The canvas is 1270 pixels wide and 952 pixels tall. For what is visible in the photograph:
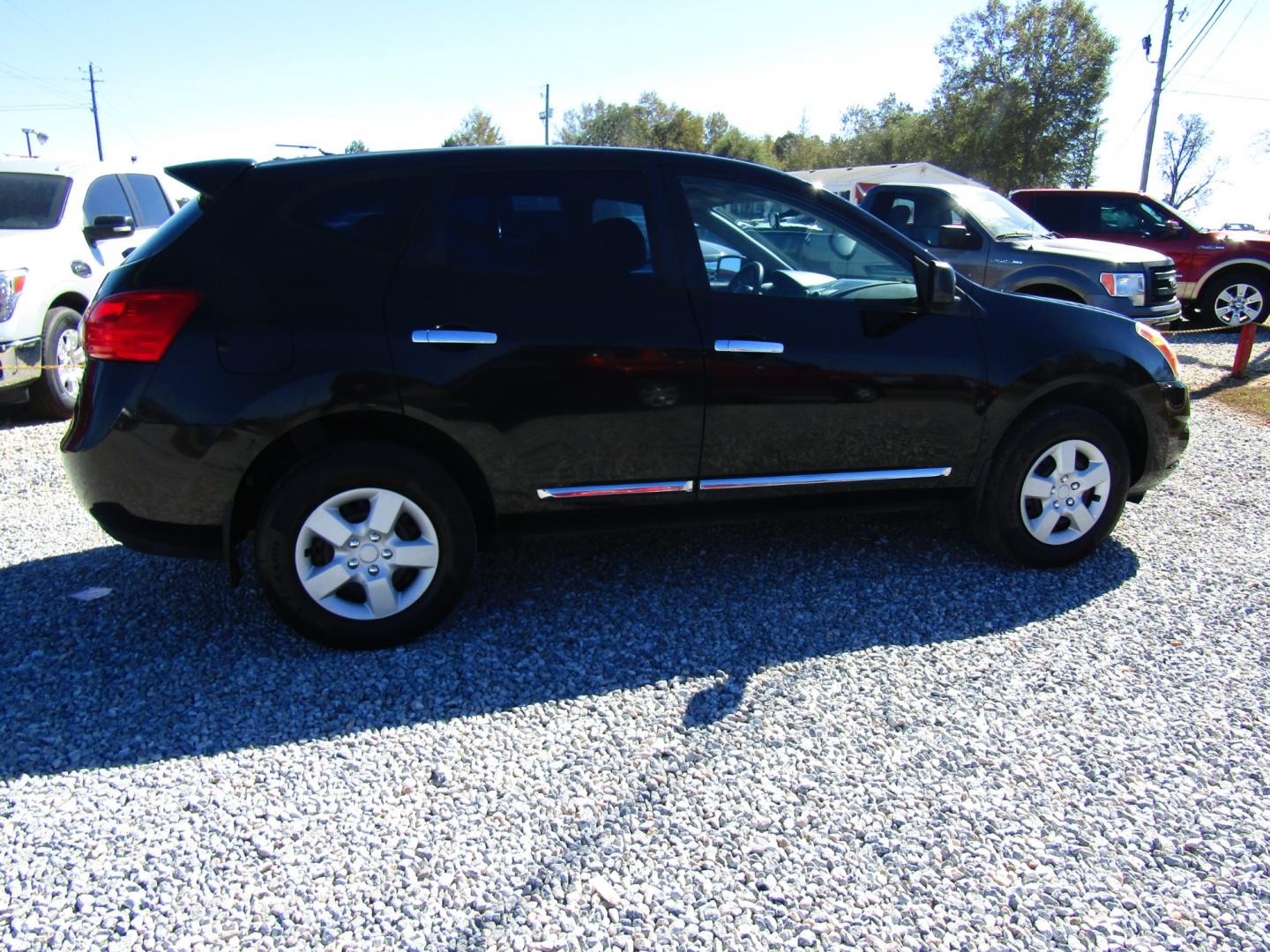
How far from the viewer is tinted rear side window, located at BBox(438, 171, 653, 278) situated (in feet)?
11.7

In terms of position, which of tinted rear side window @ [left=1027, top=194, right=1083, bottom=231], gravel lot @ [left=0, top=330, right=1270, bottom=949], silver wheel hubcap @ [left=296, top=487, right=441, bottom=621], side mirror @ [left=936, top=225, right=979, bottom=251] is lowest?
gravel lot @ [left=0, top=330, right=1270, bottom=949]

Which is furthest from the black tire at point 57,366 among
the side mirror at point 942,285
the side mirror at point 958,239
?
the side mirror at point 958,239

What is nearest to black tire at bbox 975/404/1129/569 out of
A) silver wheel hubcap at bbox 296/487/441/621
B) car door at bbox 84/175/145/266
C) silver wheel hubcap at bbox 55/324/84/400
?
silver wheel hubcap at bbox 296/487/441/621

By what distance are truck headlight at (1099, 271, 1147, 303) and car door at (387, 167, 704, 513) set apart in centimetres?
718

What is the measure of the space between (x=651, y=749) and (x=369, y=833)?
87 cm

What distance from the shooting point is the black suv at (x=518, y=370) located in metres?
3.32

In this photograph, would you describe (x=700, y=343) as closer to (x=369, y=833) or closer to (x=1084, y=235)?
(x=369, y=833)

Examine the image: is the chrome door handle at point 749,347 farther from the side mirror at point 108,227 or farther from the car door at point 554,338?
the side mirror at point 108,227

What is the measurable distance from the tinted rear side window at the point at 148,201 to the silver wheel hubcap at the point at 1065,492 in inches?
317

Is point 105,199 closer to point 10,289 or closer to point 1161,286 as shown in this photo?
A: point 10,289

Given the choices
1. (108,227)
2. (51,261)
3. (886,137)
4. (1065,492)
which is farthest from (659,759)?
(886,137)

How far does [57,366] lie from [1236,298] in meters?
14.2

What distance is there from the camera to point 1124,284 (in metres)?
9.41

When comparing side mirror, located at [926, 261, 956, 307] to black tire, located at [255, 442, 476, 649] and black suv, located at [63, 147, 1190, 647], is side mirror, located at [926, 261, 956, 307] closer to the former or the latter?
black suv, located at [63, 147, 1190, 647]
